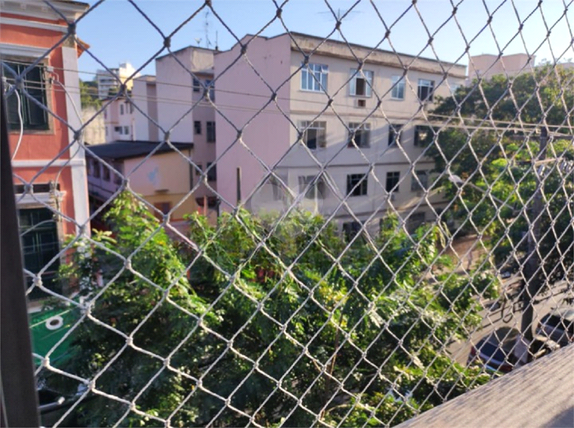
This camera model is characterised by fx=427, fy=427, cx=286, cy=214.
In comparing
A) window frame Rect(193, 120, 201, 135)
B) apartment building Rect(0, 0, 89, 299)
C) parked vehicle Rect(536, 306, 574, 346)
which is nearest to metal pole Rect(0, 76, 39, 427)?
apartment building Rect(0, 0, 89, 299)

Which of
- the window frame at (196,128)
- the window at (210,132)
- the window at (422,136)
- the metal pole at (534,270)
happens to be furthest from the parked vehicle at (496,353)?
the window frame at (196,128)

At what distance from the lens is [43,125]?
183 cm

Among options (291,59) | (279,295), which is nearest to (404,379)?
(279,295)

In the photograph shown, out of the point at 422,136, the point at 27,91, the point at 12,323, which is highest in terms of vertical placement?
the point at 422,136

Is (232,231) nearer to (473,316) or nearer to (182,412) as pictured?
(182,412)

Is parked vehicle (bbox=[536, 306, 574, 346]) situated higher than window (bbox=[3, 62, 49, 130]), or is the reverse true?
window (bbox=[3, 62, 49, 130])

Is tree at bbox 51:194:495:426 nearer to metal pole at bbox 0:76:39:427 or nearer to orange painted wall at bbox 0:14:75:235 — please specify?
orange painted wall at bbox 0:14:75:235

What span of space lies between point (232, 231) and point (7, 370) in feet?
6.89

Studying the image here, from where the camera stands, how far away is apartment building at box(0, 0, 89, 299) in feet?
1.70

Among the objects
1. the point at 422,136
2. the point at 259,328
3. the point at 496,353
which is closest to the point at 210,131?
the point at 422,136

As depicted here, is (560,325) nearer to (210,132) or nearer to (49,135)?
(49,135)

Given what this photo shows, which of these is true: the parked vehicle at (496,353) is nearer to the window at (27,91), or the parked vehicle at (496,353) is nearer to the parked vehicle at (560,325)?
the parked vehicle at (560,325)

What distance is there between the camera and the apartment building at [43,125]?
1.70 ft

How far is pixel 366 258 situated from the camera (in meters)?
2.39
